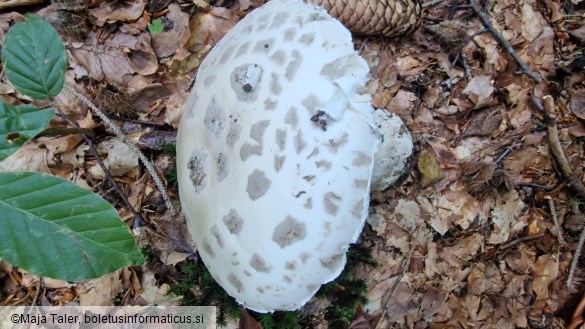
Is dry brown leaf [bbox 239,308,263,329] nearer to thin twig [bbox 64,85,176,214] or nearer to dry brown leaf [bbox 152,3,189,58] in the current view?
thin twig [bbox 64,85,176,214]

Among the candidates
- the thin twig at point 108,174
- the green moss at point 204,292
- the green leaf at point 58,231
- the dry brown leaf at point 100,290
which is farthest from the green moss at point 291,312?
the green leaf at point 58,231

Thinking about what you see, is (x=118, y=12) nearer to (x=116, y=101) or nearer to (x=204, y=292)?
(x=116, y=101)

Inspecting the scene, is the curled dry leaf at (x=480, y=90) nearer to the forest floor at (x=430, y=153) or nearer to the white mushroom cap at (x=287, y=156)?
the forest floor at (x=430, y=153)

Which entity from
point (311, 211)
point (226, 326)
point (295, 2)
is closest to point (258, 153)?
point (311, 211)

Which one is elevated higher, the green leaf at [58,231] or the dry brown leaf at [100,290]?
the green leaf at [58,231]

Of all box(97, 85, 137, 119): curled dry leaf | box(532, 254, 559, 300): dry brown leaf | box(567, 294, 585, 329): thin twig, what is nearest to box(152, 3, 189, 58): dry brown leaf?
box(97, 85, 137, 119): curled dry leaf

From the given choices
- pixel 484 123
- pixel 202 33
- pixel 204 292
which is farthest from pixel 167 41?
pixel 484 123

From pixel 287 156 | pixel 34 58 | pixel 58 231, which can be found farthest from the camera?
pixel 34 58
